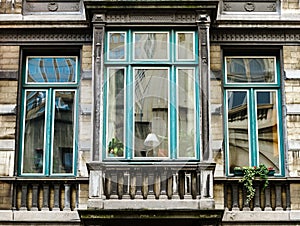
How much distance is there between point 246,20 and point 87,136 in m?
4.42

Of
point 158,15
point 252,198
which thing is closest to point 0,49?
point 158,15

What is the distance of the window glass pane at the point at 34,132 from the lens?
1669 centimetres

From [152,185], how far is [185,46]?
320 cm

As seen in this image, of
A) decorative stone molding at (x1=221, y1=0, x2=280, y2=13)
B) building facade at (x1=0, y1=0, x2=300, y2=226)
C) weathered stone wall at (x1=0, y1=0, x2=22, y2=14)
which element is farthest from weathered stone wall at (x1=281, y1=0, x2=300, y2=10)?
weathered stone wall at (x1=0, y1=0, x2=22, y2=14)

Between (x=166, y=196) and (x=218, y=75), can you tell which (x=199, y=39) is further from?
(x=166, y=196)

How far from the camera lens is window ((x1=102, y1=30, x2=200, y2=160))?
52.4ft

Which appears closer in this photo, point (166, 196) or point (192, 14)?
point (166, 196)

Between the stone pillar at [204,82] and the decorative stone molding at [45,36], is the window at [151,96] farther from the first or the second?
the decorative stone molding at [45,36]

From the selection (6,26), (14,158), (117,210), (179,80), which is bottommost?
(117,210)

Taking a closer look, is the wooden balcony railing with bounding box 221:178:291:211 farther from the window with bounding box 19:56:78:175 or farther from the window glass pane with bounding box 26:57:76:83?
the window glass pane with bounding box 26:57:76:83

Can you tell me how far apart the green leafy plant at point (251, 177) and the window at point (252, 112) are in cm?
52

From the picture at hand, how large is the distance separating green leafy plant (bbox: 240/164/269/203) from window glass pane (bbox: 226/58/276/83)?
2.16 m

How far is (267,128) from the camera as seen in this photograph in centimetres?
1698

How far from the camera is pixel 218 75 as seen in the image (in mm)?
16859
